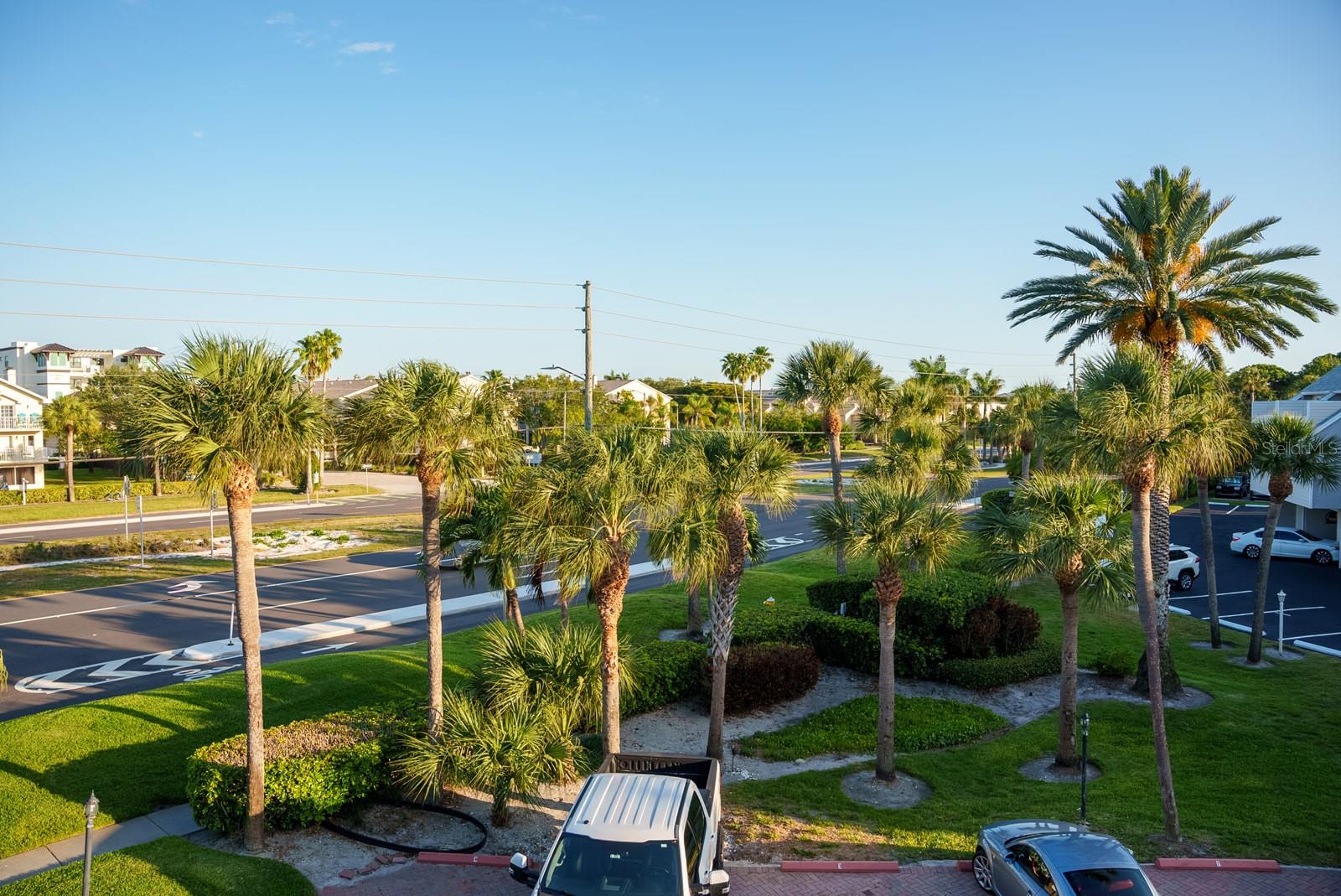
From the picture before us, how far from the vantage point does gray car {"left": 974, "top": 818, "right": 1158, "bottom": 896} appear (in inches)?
364

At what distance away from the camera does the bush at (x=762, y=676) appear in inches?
731

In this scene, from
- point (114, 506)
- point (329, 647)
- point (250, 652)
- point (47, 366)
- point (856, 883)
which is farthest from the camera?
point (47, 366)

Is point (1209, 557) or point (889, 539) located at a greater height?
point (889, 539)

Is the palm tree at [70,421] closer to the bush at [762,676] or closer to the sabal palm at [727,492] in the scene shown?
the bush at [762,676]

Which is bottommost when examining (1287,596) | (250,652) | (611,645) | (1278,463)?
(1287,596)

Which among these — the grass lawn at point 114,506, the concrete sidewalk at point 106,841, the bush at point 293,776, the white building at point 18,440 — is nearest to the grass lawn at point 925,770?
the concrete sidewalk at point 106,841

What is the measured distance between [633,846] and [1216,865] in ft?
26.4

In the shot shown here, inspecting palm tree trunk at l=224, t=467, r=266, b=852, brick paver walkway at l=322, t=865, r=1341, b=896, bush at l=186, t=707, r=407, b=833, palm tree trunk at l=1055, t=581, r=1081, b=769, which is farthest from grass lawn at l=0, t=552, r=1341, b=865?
palm tree trunk at l=224, t=467, r=266, b=852

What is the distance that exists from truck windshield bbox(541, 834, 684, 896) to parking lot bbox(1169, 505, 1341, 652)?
24.1 meters

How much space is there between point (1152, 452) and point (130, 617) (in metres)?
27.7

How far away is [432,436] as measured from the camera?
43.4ft

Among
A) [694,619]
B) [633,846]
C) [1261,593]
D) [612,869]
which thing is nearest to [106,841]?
[612,869]

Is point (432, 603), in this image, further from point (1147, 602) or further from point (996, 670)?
point (996, 670)

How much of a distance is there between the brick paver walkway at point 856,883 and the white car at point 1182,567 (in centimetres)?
2360
